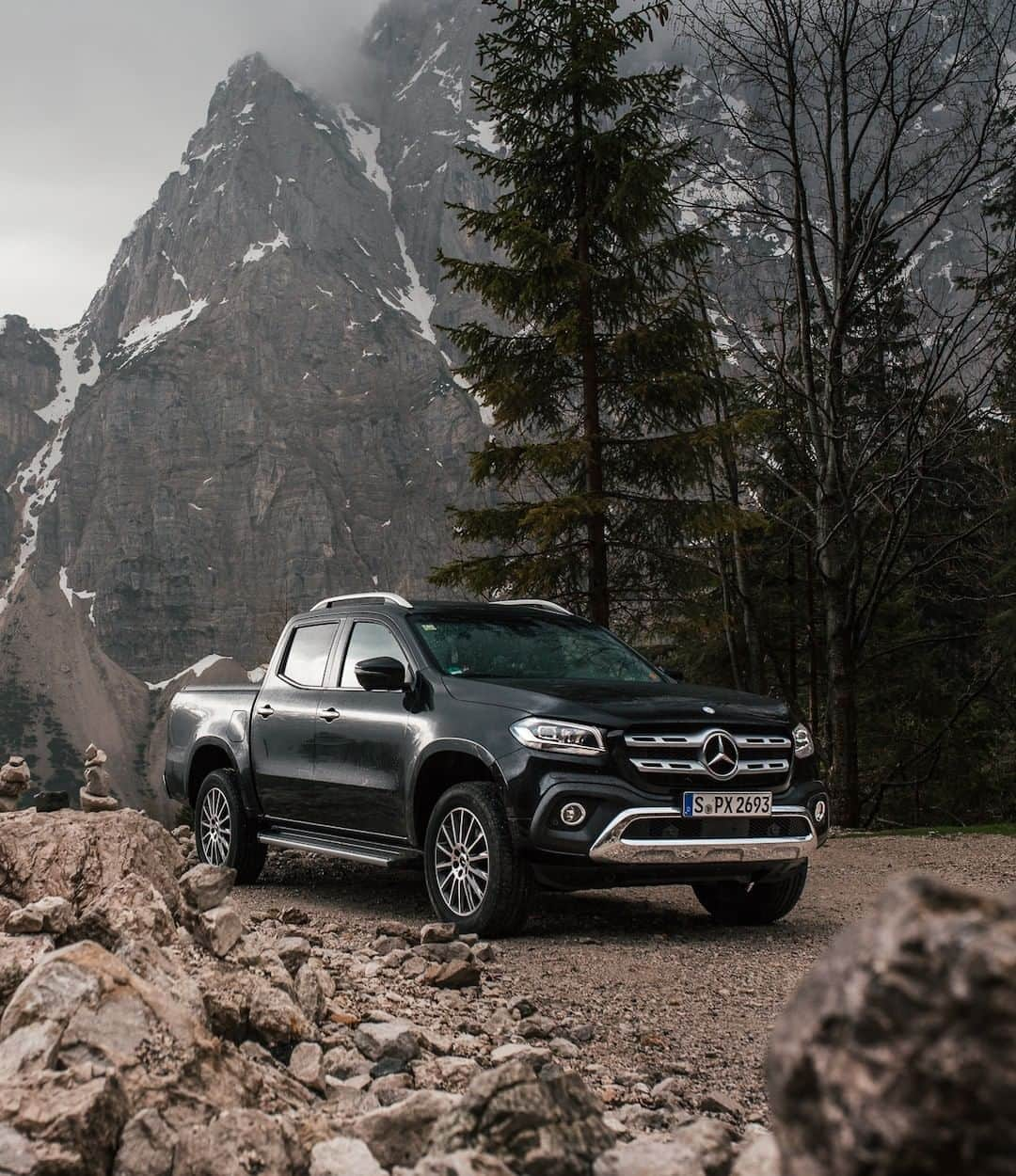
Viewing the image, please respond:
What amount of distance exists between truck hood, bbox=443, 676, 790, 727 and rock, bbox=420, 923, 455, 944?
1.18 m

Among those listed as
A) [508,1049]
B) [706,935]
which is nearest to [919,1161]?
[508,1049]

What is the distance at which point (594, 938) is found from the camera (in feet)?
20.8

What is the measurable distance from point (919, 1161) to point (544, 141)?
624 inches

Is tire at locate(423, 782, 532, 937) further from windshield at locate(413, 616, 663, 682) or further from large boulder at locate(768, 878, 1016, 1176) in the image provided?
large boulder at locate(768, 878, 1016, 1176)

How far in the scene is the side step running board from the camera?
6855 mm

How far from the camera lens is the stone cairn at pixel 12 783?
800cm

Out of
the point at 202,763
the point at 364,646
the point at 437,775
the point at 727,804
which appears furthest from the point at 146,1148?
the point at 202,763

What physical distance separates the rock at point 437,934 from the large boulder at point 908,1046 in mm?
4785

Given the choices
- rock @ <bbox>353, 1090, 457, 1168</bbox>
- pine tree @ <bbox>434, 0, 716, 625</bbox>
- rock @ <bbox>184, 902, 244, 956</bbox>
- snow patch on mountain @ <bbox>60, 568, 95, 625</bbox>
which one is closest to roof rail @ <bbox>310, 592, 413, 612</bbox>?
rock @ <bbox>184, 902, 244, 956</bbox>

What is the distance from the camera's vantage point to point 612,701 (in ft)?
20.7

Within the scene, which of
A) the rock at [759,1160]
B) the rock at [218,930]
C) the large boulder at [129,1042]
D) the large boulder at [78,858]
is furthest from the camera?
the large boulder at [78,858]

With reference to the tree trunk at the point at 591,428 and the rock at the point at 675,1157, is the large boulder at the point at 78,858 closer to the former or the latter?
the rock at the point at 675,1157

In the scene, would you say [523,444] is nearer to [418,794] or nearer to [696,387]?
[696,387]

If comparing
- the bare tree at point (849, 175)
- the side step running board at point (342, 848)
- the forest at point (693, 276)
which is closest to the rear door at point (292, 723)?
the side step running board at point (342, 848)
